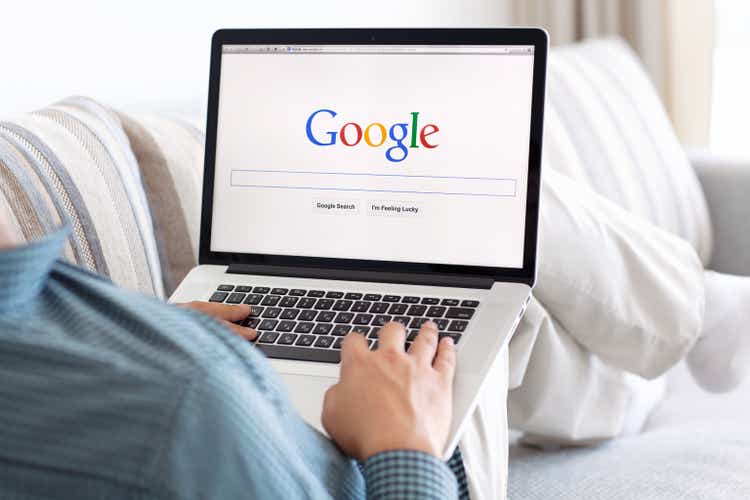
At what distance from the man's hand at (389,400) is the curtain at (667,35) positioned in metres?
1.94

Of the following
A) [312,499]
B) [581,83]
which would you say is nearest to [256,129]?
[312,499]

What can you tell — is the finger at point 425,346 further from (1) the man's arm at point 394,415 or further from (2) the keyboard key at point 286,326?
(2) the keyboard key at point 286,326

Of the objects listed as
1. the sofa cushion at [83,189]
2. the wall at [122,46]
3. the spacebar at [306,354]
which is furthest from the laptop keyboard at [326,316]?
the wall at [122,46]

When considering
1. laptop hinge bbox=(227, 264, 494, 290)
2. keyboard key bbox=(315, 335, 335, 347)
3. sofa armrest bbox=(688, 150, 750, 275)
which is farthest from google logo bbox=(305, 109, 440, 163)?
sofa armrest bbox=(688, 150, 750, 275)

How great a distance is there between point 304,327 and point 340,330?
0.12 ft

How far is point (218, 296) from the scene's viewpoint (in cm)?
106

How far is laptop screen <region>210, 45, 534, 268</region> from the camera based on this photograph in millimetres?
1064

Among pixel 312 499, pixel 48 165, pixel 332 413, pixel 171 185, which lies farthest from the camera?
pixel 171 185

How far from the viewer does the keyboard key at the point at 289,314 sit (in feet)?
3.31

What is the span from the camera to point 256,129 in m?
1.13

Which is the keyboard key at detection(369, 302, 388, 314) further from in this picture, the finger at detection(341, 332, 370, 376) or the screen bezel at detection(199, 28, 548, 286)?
the finger at detection(341, 332, 370, 376)

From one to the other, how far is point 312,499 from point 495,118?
59cm

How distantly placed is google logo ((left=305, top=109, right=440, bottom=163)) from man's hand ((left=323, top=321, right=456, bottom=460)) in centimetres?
33

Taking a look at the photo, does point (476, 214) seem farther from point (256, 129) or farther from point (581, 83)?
point (581, 83)
